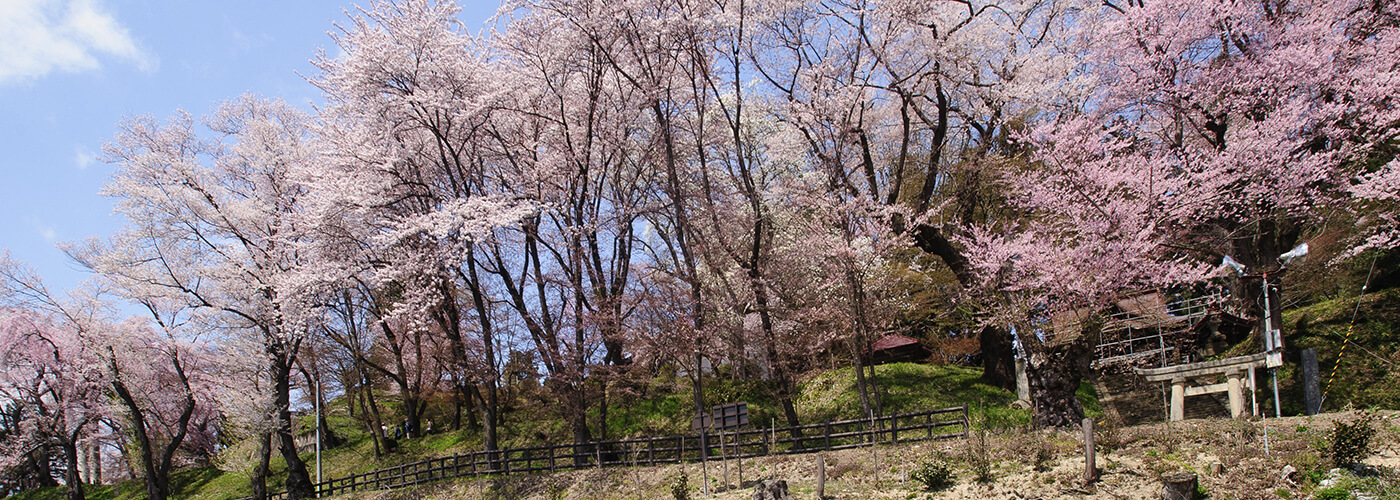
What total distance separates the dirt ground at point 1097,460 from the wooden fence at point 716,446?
762mm

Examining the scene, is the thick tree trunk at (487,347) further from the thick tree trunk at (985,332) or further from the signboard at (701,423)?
the thick tree trunk at (985,332)

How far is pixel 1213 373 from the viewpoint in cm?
1819

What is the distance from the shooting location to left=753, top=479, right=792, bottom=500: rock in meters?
13.6

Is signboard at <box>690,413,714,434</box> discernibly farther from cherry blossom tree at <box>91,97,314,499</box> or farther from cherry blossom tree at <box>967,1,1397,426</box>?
cherry blossom tree at <box>91,97,314,499</box>

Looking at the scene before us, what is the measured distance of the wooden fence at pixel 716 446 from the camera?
18108 millimetres

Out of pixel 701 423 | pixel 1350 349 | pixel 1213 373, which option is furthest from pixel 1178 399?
pixel 701 423

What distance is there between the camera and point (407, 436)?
111 feet

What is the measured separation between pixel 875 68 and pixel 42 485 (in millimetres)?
44597

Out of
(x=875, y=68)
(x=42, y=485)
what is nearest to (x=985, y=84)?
(x=875, y=68)

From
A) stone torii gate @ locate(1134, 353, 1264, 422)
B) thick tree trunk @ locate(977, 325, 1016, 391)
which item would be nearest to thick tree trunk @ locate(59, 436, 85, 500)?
thick tree trunk @ locate(977, 325, 1016, 391)

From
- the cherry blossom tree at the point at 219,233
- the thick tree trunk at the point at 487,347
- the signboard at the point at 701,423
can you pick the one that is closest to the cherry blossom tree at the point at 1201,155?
the signboard at the point at 701,423

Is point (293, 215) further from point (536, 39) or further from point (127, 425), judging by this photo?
point (127, 425)

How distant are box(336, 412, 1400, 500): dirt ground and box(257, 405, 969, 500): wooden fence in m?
0.76

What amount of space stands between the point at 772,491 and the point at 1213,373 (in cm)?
1142
